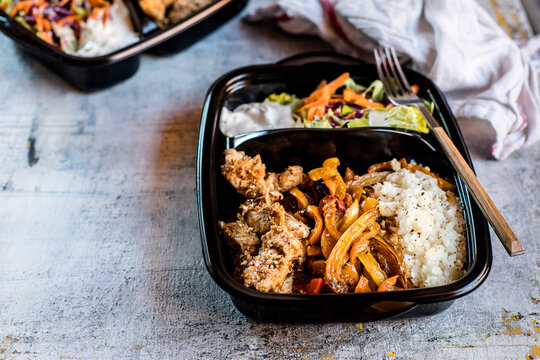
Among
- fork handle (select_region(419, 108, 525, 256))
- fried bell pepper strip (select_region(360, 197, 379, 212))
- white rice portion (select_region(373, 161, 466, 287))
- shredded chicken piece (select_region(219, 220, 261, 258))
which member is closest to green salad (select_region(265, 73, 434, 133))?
fork handle (select_region(419, 108, 525, 256))

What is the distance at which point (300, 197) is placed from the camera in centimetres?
232

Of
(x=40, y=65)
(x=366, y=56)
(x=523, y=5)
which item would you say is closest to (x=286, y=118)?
(x=366, y=56)

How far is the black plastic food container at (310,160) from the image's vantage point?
5.94 feet

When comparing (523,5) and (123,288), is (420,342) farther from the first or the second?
(523,5)

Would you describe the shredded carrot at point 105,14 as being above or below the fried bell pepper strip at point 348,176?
above

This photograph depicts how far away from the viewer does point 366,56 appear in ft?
10.7

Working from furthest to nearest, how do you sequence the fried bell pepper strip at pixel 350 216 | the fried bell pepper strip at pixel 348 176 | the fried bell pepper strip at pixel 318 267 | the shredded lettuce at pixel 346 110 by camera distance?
the shredded lettuce at pixel 346 110, the fried bell pepper strip at pixel 348 176, the fried bell pepper strip at pixel 350 216, the fried bell pepper strip at pixel 318 267

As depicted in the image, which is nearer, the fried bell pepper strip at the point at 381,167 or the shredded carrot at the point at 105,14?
the fried bell pepper strip at the point at 381,167

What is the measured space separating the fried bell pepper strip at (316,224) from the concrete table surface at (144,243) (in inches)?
14.9

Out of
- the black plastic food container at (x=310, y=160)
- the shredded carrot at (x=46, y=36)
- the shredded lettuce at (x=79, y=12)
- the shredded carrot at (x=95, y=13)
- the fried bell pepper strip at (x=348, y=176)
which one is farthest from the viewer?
the shredded lettuce at (x=79, y=12)

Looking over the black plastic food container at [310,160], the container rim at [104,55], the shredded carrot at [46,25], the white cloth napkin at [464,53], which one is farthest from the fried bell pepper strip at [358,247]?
the shredded carrot at [46,25]

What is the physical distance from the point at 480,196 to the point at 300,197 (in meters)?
0.79

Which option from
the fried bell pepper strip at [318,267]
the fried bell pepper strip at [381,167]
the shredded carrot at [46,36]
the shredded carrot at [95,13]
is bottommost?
the fried bell pepper strip at [318,267]

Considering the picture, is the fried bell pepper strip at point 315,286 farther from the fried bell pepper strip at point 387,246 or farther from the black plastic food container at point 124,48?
the black plastic food container at point 124,48
